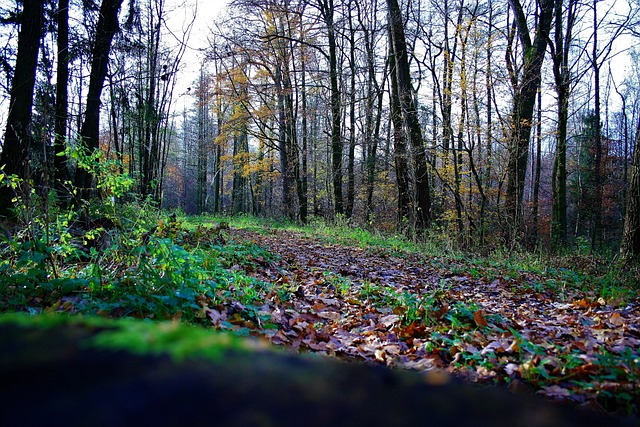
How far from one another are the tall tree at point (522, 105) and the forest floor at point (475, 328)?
5.26 meters

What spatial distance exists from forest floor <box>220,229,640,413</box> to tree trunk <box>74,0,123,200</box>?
7.10 metres

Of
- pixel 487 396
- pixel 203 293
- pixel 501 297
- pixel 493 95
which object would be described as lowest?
pixel 501 297

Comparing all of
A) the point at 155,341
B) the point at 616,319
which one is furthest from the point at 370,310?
the point at 155,341

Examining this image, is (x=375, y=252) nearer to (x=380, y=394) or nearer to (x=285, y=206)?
(x=380, y=394)

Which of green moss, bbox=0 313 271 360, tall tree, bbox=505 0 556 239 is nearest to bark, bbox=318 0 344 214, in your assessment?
tall tree, bbox=505 0 556 239

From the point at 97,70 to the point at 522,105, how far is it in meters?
12.0

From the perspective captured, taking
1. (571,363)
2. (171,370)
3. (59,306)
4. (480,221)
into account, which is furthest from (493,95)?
(171,370)

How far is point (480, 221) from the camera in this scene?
37.0ft

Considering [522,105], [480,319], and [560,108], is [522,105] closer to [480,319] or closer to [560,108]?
[560,108]

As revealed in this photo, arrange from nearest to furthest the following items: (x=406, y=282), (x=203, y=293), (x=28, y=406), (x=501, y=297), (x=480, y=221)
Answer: (x=28, y=406) < (x=203, y=293) < (x=501, y=297) < (x=406, y=282) < (x=480, y=221)

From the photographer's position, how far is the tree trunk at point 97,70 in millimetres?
9703

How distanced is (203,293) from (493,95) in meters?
11.7

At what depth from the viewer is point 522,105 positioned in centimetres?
1059

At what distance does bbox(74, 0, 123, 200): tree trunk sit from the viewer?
9.70 m
